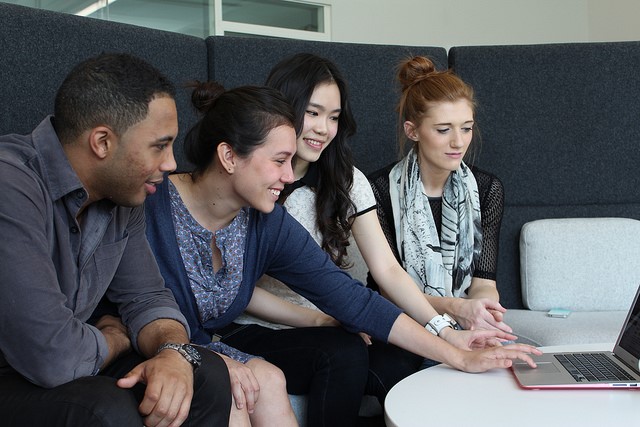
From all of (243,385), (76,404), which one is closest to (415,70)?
(243,385)

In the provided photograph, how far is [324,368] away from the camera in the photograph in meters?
1.83

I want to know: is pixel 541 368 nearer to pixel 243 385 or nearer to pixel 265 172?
pixel 243 385

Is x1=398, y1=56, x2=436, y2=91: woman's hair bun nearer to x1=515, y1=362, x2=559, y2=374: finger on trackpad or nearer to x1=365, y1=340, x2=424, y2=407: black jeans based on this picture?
x1=365, y1=340, x2=424, y2=407: black jeans

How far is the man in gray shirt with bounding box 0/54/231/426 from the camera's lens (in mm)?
1197

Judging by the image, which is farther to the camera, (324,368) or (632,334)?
(324,368)

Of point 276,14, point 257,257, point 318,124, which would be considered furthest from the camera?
point 276,14

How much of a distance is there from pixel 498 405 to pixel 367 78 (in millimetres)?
1709

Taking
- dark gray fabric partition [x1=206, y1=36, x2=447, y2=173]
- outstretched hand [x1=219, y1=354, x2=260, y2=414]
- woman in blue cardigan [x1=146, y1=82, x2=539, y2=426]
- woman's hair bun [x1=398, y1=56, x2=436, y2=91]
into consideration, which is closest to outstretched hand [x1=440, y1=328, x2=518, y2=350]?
woman in blue cardigan [x1=146, y1=82, x2=539, y2=426]

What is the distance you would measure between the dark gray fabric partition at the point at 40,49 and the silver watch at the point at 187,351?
103 centimetres

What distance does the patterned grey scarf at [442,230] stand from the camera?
246cm

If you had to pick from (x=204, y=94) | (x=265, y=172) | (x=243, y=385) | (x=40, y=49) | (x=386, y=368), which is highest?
(x=40, y=49)

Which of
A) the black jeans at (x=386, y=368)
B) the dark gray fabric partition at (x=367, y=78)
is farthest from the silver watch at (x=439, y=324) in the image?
the dark gray fabric partition at (x=367, y=78)

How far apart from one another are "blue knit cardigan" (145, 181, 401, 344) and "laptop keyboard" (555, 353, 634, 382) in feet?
1.25

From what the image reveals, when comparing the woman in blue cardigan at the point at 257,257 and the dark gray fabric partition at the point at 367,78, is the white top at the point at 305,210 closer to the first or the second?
the woman in blue cardigan at the point at 257,257
